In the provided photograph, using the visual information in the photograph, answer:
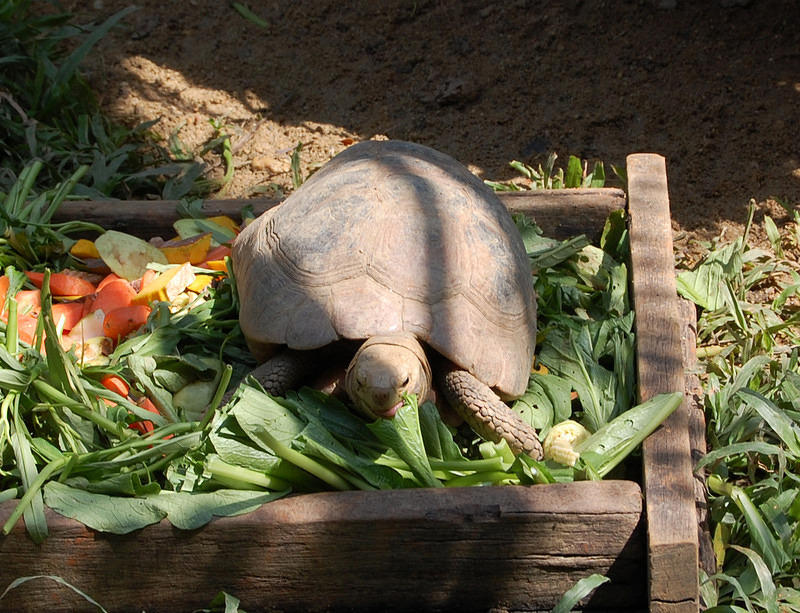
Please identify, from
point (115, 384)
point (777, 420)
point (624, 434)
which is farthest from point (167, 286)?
point (777, 420)

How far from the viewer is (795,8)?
17.7 feet

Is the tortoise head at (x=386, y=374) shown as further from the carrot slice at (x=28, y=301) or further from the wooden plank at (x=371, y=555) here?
the carrot slice at (x=28, y=301)

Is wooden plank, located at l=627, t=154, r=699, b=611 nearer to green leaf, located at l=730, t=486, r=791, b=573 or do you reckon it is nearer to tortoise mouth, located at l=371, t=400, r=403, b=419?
green leaf, located at l=730, t=486, r=791, b=573

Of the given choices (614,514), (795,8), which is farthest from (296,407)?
(795,8)

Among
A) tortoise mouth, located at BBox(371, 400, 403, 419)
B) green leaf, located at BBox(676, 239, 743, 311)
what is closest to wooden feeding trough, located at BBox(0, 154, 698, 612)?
tortoise mouth, located at BBox(371, 400, 403, 419)

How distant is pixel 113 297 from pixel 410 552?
1.65m

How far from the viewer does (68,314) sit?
11.3 feet

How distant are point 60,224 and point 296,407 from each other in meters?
1.67

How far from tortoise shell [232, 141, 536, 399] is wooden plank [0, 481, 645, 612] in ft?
1.72

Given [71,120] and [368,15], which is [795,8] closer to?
[368,15]

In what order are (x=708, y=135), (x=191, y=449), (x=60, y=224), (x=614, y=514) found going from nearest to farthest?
(x=614, y=514) < (x=191, y=449) < (x=60, y=224) < (x=708, y=135)

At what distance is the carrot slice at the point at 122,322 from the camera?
3326 mm

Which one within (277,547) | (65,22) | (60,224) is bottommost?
(277,547)

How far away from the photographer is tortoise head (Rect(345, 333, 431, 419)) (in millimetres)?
2475
